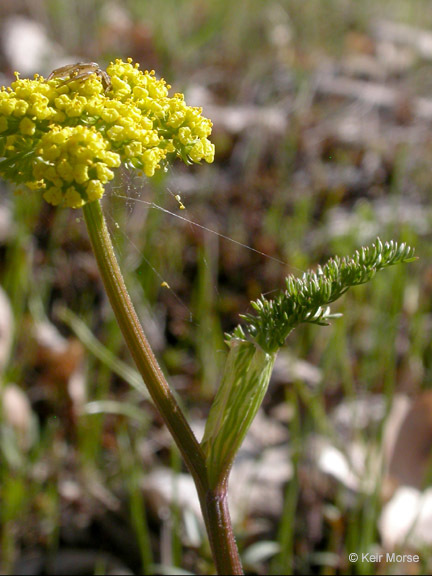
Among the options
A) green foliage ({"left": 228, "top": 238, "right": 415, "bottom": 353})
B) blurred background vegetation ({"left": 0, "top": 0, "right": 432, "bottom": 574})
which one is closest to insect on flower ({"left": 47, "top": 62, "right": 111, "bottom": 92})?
blurred background vegetation ({"left": 0, "top": 0, "right": 432, "bottom": 574})

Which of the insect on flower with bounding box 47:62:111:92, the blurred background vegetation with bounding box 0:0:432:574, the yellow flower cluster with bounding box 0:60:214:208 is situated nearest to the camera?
the yellow flower cluster with bounding box 0:60:214:208

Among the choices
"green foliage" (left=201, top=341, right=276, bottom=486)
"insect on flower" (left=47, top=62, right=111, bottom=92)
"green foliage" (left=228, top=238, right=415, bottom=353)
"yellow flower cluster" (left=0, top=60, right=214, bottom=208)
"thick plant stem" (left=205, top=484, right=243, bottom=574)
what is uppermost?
"insect on flower" (left=47, top=62, right=111, bottom=92)

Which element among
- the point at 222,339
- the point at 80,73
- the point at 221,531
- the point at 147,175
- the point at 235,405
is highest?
the point at 222,339

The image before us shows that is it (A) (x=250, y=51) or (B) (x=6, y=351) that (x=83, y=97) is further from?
(A) (x=250, y=51)

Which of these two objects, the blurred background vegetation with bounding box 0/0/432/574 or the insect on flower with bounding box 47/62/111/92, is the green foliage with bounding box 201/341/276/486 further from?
the insect on flower with bounding box 47/62/111/92

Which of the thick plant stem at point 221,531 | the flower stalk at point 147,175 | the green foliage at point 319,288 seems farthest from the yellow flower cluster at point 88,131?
the thick plant stem at point 221,531

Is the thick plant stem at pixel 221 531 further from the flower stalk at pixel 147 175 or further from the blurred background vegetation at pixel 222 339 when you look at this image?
the blurred background vegetation at pixel 222 339

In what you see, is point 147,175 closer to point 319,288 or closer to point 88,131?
point 88,131

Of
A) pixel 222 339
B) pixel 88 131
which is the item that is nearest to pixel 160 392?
pixel 88 131
